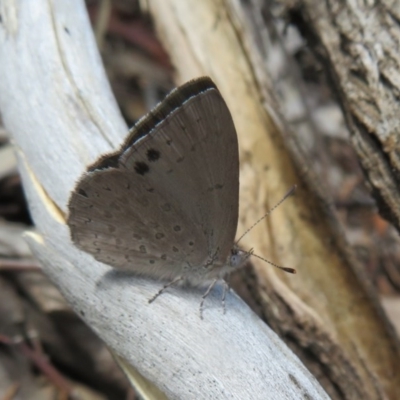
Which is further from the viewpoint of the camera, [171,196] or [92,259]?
[92,259]

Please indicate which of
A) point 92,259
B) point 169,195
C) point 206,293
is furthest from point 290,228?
point 92,259

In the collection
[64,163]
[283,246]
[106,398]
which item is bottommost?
[106,398]

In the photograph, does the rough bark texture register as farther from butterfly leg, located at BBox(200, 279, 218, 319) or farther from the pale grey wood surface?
the pale grey wood surface

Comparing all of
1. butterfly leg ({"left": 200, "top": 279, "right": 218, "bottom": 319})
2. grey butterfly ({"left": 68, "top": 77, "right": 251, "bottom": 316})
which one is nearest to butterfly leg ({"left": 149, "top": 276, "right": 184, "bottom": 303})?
grey butterfly ({"left": 68, "top": 77, "right": 251, "bottom": 316})

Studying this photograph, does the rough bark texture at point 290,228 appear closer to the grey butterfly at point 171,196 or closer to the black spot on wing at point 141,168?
the grey butterfly at point 171,196

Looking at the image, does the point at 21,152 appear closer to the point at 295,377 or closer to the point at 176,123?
the point at 176,123

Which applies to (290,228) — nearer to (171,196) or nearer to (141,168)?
(171,196)

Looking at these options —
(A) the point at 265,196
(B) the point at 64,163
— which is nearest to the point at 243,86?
(A) the point at 265,196
